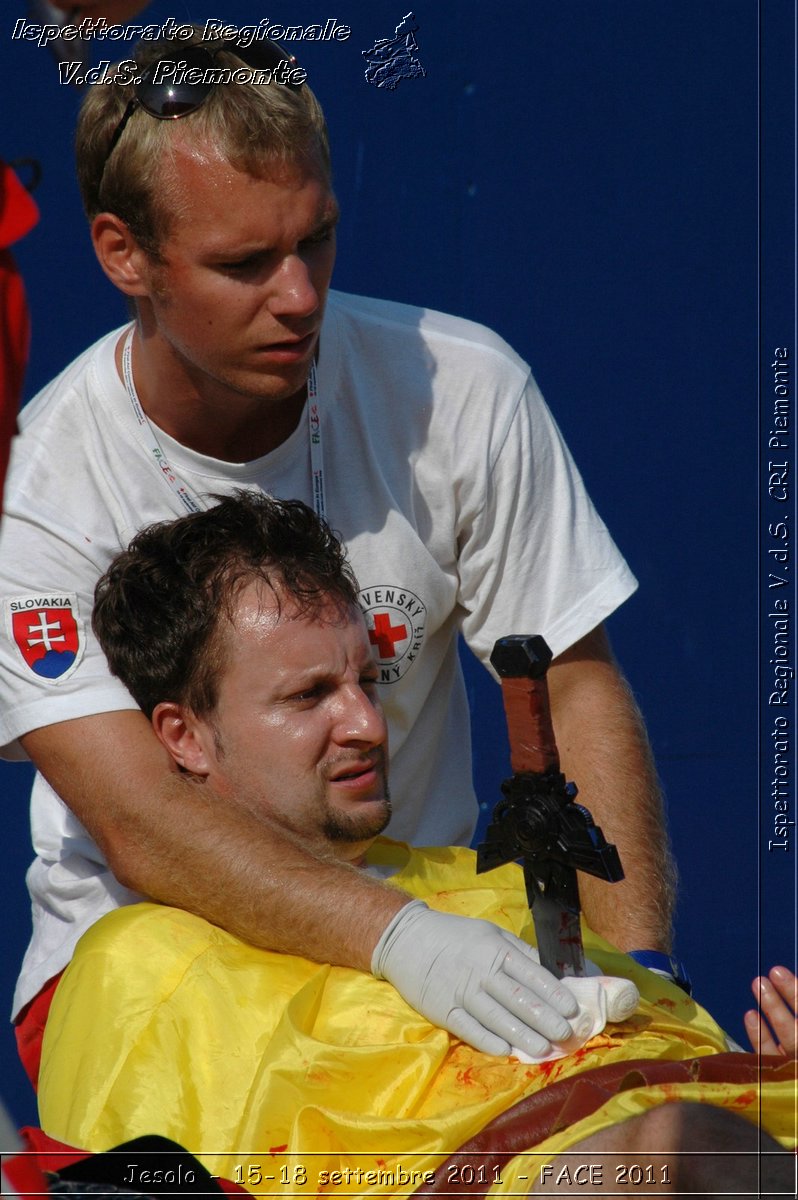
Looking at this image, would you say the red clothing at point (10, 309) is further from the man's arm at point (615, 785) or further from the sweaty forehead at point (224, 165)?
the man's arm at point (615, 785)

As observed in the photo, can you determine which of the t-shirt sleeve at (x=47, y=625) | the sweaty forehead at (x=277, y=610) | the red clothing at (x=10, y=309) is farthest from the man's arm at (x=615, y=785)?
the red clothing at (x=10, y=309)

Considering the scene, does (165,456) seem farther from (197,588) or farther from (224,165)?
(224,165)

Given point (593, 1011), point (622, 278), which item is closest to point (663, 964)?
point (593, 1011)

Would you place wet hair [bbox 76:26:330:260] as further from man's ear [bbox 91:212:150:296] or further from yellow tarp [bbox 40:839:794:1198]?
yellow tarp [bbox 40:839:794:1198]

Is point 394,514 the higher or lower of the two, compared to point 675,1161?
higher

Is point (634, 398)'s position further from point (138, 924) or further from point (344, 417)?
point (138, 924)

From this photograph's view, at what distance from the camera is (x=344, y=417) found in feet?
7.24

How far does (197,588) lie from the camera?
2.05 m

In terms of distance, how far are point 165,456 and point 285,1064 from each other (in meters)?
0.87

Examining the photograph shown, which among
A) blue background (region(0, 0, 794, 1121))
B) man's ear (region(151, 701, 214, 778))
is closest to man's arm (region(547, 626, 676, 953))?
man's ear (region(151, 701, 214, 778))

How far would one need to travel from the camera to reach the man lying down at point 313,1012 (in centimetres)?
150

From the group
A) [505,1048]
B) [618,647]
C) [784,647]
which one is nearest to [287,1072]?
[505,1048]

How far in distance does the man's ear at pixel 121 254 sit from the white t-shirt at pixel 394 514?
0.49ft

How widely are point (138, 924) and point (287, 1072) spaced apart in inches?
12.3
